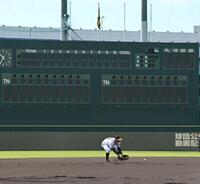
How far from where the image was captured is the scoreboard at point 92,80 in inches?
1442

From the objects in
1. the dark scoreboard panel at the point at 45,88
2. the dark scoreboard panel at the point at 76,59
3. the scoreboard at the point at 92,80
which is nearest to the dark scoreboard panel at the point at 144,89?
the scoreboard at the point at 92,80

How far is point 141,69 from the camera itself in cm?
3750

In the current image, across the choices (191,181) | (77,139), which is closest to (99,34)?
(77,139)

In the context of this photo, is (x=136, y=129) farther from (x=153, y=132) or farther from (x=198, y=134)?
(x=198, y=134)

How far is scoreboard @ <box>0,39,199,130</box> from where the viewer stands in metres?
36.6

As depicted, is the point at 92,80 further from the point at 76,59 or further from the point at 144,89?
the point at 144,89

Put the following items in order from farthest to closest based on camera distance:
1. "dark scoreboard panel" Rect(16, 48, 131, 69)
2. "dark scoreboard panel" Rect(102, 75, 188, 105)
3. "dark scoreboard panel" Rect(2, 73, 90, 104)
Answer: "dark scoreboard panel" Rect(102, 75, 188, 105)
"dark scoreboard panel" Rect(16, 48, 131, 69)
"dark scoreboard panel" Rect(2, 73, 90, 104)

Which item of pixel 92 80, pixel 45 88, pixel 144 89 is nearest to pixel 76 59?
pixel 92 80

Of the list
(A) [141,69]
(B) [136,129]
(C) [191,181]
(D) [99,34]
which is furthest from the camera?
(D) [99,34]

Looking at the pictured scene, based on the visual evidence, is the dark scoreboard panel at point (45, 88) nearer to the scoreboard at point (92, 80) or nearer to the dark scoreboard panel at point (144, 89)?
the scoreboard at point (92, 80)

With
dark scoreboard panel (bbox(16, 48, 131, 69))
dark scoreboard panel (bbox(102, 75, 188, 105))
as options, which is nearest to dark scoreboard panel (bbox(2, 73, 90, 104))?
dark scoreboard panel (bbox(16, 48, 131, 69))

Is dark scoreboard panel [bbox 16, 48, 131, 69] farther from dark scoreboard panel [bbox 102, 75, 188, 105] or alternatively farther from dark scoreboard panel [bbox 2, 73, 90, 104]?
dark scoreboard panel [bbox 102, 75, 188, 105]

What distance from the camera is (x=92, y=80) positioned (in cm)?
3747

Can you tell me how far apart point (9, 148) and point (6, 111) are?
179 inches
